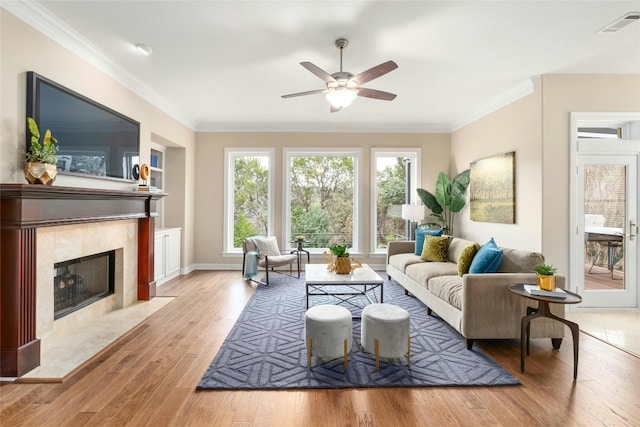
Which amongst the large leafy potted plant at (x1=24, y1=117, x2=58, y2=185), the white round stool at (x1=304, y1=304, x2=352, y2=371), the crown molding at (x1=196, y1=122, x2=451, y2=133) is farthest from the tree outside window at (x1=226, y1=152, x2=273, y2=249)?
the white round stool at (x1=304, y1=304, x2=352, y2=371)

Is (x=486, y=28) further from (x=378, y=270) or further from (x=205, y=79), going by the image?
(x=378, y=270)

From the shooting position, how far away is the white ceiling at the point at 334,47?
2561 millimetres

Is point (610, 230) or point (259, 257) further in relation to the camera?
point (259, 257)

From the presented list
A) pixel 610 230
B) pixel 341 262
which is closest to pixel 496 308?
pixel 341 262

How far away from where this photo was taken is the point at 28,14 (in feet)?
8.28

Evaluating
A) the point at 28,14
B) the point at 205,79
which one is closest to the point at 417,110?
the point at 205,79

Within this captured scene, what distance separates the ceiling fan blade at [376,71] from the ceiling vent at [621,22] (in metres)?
1.95

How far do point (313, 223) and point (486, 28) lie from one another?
4.19 m

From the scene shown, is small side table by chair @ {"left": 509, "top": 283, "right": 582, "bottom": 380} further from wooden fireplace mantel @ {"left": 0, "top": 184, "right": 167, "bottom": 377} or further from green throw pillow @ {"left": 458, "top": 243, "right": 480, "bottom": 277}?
wooden fireplace mantel @ {"left": 0, "top": 184, "right": 167, "bottom": 377}

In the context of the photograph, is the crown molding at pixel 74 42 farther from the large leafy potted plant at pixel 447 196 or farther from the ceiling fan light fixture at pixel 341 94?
the large leafy potted plant at pixel 447 196

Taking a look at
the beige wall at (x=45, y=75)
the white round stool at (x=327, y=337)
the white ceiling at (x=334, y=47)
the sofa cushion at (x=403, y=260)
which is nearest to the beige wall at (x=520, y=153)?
the white ceiling at (x=334, y=47)

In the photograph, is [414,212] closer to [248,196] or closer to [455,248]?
[455,248]

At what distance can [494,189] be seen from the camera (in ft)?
15.1

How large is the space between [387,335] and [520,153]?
10.4 feet
